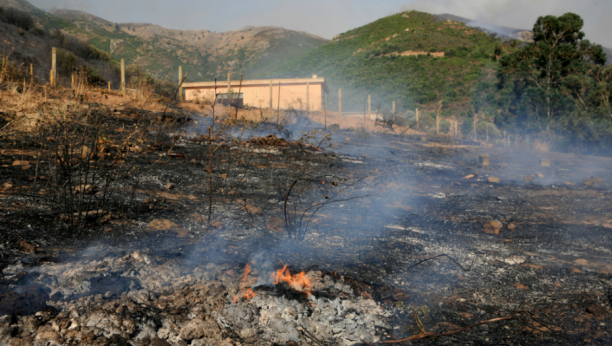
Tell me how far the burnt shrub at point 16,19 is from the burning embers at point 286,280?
29678 millimetres

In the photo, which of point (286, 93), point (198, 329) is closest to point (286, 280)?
point (198, 329)

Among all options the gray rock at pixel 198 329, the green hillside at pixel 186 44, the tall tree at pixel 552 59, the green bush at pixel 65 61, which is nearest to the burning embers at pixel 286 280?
the gray rock at pixel 198 329

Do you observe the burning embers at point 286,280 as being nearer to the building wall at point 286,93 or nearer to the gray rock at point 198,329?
the gray rock at point 198,329

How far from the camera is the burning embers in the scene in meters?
2.27

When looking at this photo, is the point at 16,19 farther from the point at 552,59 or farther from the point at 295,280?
the point at 552,59

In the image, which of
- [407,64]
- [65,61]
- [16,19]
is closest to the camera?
[65,61]

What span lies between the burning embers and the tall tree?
15674mm

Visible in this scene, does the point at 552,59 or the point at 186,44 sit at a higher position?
the point at 186,44

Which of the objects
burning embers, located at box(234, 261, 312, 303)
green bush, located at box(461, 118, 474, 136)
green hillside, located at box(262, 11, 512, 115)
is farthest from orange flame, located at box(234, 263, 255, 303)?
green hillside, located at box(262, 11, 512, 115)

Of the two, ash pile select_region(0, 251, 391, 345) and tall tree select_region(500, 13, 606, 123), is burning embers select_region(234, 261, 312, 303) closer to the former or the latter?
ash pile select_region(0, 251, 391, 345)

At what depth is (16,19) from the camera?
23406 millimetres

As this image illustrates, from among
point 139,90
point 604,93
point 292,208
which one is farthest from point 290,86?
point 292,208

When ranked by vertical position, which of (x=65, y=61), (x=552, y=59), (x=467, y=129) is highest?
(x=65, y=61)

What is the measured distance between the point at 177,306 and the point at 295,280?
30.6 inches
